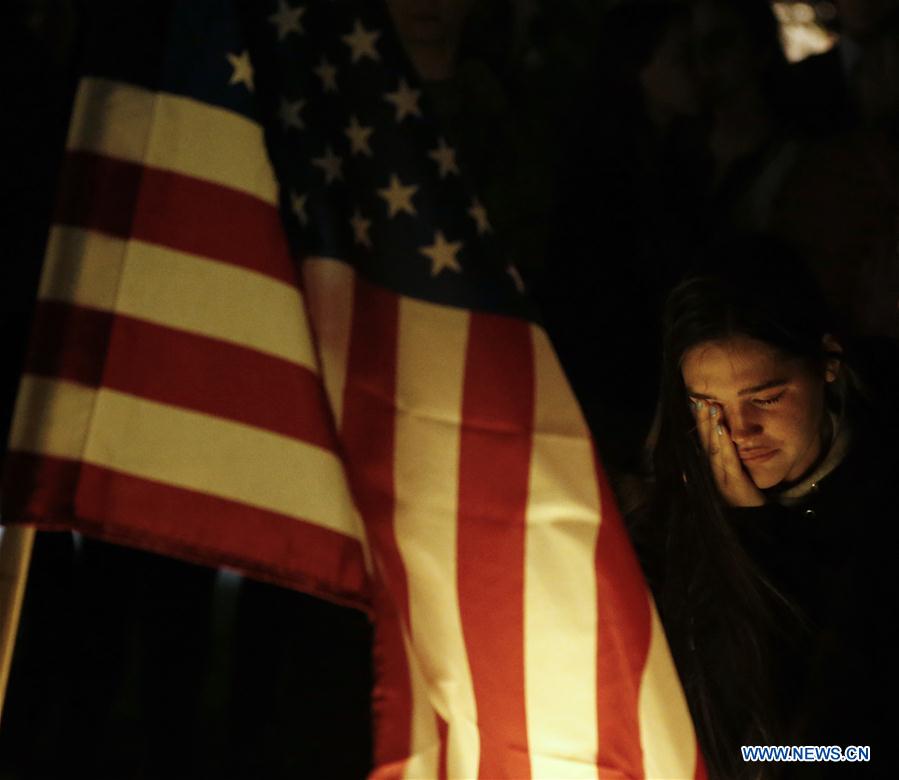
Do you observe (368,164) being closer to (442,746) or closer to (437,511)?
(437,511)

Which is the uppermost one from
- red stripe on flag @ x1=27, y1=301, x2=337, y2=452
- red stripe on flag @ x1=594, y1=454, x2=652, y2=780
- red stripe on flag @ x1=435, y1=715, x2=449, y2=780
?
red stripe on flag @ x1=27, y1=301, x2=337, y2=452

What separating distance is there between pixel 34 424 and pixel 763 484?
1.26 meters

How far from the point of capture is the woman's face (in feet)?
7.24

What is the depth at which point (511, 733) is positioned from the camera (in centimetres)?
200

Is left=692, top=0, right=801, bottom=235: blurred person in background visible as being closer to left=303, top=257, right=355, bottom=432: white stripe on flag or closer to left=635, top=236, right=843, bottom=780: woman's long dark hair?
left=635, top=236, right=843, bottom=780: woman's long dark hair

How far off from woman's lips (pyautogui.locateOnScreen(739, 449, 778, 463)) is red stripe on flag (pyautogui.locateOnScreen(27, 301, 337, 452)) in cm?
77

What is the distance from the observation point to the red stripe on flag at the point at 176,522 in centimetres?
191

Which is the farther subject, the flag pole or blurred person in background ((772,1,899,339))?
blurred person in background ((772,1,899,339))

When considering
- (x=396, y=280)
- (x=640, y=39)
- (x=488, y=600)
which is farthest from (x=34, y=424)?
(x=640, y=39)

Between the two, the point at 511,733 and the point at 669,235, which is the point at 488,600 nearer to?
the point at 511,733

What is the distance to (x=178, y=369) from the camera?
196cm

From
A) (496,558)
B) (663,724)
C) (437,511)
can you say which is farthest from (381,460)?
(663,724)

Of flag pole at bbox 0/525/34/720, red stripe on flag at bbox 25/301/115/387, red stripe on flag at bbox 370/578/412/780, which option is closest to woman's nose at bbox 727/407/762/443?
red stripe on flag at bbox 370/578/412/780

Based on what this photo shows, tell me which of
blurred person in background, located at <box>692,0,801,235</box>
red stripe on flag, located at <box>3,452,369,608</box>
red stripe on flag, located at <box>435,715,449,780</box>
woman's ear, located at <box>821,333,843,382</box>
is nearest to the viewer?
red stripe on flag, located at <box>3,452,369,608</box>
